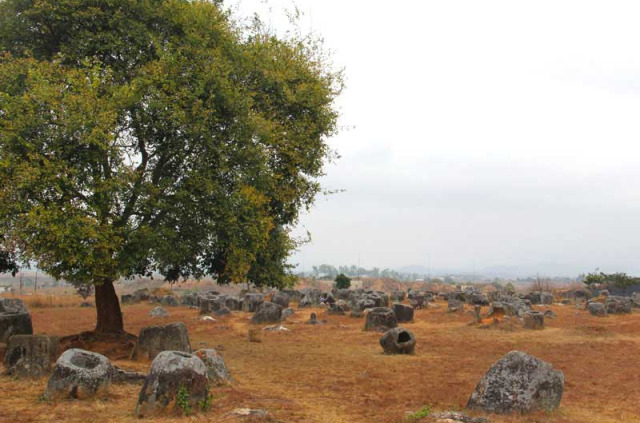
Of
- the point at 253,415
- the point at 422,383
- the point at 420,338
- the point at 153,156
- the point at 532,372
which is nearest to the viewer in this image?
the point at 253,415

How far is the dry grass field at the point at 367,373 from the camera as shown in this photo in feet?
34.8

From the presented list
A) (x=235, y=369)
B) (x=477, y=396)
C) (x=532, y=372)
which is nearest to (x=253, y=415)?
(x=477, y=396)

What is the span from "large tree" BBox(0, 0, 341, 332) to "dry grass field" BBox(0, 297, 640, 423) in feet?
11.4

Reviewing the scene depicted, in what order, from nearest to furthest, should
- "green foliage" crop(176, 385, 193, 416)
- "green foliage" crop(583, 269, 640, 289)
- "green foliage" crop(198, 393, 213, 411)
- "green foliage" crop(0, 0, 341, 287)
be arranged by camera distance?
"green foliage" crop(176, 385, 193, 416), "green foliage" crop(198, 393, 213, 411), "green foliage" crop(0, 0, 341, 287), "green foliage" crop(583, 269, 640, 289)

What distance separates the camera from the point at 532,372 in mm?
10906

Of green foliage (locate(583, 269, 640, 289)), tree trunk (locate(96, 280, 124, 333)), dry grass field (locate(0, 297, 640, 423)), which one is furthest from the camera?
green foliage (locate(583, 269, 640, 289))

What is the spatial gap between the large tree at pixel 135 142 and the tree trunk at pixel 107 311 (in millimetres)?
47

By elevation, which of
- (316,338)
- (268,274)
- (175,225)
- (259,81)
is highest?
(259,81)

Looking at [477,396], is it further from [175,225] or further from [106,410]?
[175,225]

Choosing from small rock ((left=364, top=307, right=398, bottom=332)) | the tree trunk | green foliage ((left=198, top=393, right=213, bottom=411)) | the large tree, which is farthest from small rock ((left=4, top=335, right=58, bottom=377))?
small rock ((left=364, top=307, right=398, bottom=332))

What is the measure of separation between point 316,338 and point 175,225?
10.6 meters

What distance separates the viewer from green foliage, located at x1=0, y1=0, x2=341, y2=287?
1459 cm

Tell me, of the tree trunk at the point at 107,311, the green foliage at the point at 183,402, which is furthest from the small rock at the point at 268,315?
the green foliage at the point at 183,402

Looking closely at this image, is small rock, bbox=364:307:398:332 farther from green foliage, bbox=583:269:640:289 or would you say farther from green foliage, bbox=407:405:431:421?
green foliage, bbox=583:269:640:289
